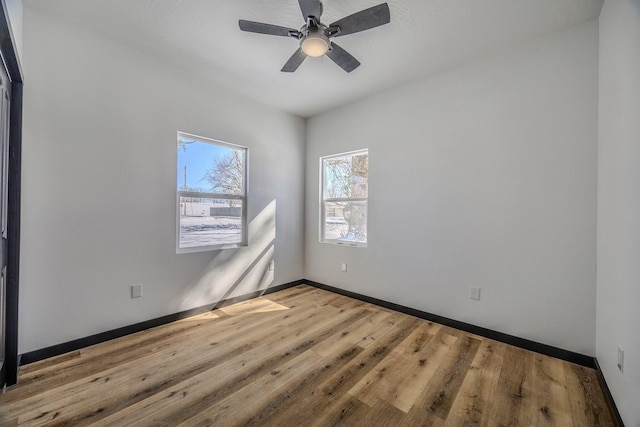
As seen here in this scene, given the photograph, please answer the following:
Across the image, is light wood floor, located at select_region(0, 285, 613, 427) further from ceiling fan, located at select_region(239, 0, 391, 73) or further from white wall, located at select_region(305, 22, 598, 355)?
ceiling fan, located at select_region(239, 0, 391, 73)

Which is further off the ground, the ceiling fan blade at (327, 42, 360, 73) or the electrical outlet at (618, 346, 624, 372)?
the ceiling fan blade at (327, 42, 360, 73)

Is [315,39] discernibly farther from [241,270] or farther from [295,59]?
[241,270]

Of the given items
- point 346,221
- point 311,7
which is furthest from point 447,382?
point 311,7

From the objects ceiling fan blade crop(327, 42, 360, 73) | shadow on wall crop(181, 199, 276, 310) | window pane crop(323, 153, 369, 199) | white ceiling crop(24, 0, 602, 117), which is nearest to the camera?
white ceiling crop(24, 0, 602, 117)

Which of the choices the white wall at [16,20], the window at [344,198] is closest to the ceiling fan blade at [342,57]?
the window at [344,198]

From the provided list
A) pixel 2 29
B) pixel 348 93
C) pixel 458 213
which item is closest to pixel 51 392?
pixel 2 29

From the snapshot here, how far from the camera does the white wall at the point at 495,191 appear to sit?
6.81ft

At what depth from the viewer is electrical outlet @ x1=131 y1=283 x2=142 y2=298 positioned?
251cm

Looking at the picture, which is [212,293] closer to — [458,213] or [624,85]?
[458,213]

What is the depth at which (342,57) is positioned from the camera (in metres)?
2.15

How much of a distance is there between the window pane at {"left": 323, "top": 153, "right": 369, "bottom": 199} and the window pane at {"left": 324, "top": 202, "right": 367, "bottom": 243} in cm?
15

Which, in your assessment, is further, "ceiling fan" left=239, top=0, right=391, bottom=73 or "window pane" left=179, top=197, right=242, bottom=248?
"window pane" left=179, top=197, right=242, bottom=248

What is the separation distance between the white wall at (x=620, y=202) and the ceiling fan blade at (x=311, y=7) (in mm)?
1647

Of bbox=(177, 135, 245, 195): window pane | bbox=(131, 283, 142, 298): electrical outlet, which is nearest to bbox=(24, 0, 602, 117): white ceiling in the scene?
bbox=(177, 135, 245, 195): window pane
